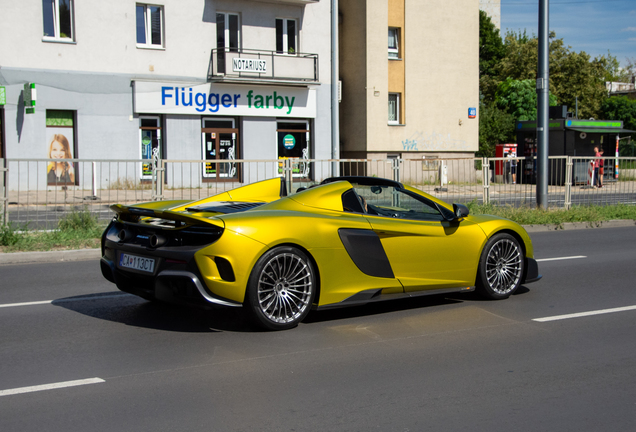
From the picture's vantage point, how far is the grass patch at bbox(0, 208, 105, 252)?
10578 millimetres

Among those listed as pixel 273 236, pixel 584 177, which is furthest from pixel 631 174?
pixel 273 236

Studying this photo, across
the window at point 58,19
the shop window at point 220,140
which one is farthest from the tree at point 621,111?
the window at point 58,19

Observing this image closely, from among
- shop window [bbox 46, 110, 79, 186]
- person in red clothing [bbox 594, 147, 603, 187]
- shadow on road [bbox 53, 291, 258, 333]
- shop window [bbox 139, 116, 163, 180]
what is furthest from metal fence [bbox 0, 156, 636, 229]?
shop window [bbox 46, 110, 79, 186]

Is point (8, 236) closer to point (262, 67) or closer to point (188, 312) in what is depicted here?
point (188, 312)

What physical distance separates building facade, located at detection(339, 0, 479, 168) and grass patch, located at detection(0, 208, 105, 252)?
66.8 feet

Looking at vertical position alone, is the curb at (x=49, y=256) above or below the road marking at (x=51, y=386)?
above

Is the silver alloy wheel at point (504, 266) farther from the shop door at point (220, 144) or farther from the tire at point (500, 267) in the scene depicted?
the shop door at point (220, 144)

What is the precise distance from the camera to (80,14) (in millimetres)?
24234

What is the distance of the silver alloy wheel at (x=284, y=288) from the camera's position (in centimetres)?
569

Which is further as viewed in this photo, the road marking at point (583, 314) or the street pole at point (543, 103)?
the street pole at point (543, 103)

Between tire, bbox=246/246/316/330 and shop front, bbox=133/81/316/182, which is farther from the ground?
shop front, bbox=133/81/316/182

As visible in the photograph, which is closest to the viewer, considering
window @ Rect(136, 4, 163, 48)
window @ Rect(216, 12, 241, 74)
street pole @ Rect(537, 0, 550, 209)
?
street pole @ Rect(537, 0, 550, 209)

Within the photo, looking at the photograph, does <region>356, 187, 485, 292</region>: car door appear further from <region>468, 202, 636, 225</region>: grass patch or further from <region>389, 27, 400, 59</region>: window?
<region>389, 27, 400, 59</region>: window

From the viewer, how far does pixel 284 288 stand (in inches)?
228
